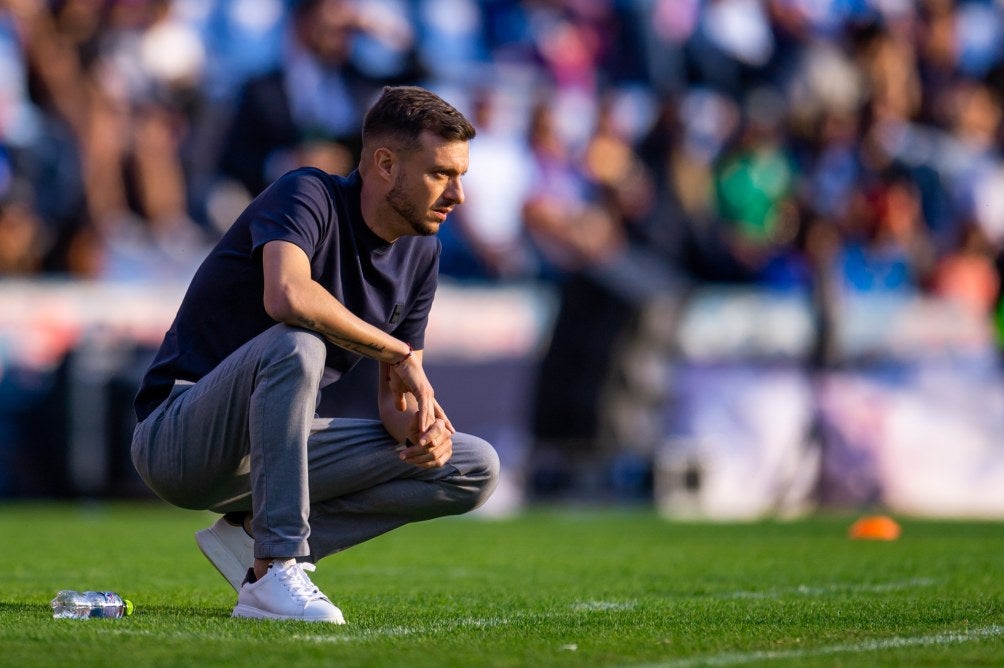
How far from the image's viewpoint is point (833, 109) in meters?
14.6

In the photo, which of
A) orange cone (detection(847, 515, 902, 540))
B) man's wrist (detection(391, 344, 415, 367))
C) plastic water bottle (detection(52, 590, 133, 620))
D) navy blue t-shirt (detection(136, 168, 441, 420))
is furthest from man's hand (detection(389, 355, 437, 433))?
orange cone (detection(847, 515, 902, 540))

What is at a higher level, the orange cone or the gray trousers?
the gray trousers

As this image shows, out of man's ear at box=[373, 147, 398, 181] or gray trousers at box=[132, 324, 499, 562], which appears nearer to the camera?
gray trousers at box=[132, 324, 499, 562]

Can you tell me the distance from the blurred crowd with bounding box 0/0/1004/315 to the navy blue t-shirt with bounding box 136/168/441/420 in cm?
774

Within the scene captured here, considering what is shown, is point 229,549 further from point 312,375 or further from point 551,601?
point 551,601

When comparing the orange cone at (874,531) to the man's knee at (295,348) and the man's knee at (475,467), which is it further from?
the man's knee at (295,348)

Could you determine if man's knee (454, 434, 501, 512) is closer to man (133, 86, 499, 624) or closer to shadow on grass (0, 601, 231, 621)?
man (133, 86, 499, 624)

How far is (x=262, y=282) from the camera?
403cm

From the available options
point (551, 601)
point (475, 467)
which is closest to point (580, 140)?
point (551, 601)

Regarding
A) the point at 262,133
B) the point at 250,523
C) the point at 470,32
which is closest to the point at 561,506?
the point at 262,133

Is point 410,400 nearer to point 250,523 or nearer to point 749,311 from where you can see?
point 250,523

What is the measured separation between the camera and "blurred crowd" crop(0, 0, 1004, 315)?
12070 mm

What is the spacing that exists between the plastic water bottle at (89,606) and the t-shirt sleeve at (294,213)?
978mm

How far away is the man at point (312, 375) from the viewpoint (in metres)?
3.76
